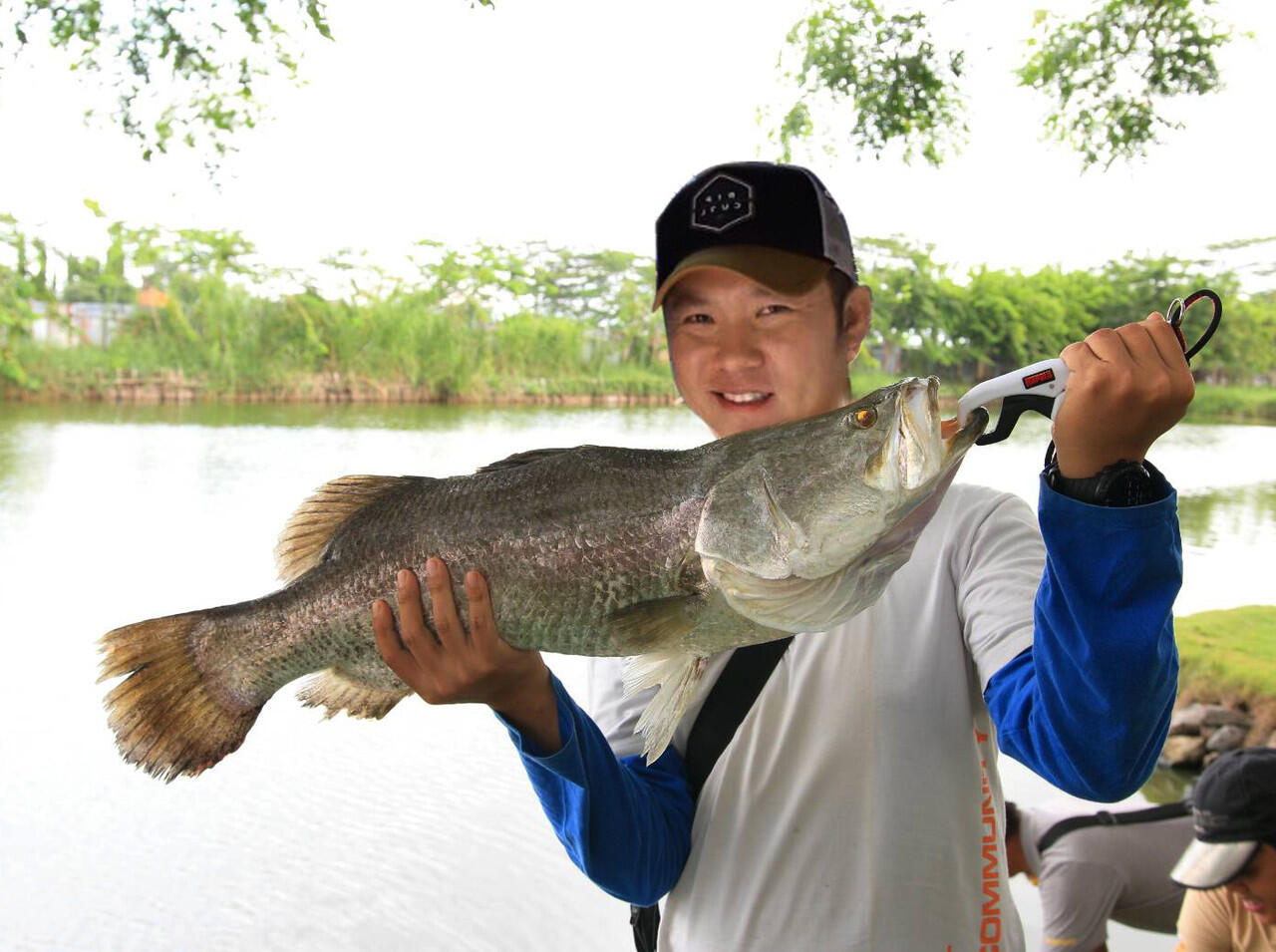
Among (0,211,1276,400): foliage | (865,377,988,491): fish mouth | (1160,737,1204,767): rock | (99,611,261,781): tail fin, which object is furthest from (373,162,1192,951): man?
(0,211,1276,400): foliage

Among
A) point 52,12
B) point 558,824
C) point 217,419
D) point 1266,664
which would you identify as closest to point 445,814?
point 558,824

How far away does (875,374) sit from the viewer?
1025 centimetres

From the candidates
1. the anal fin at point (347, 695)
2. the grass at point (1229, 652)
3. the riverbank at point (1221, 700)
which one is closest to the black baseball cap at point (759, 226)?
the anal fin at point (347, 695)

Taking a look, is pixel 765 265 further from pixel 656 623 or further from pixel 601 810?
pixel 601 810

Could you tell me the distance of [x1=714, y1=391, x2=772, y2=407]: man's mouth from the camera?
6.14 ft

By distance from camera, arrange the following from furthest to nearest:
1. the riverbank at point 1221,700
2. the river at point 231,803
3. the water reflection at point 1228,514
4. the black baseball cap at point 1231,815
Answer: the water reflection at point 1228,514, the riverbank at point 1221,700, the river at point 231,803, the black baseball cap at point 1231,815

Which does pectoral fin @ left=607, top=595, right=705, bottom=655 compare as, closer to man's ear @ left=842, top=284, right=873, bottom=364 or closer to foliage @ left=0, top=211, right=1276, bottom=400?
man's ear @ left=842, top=284, right=873, bottom=364

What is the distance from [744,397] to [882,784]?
2.32 ft

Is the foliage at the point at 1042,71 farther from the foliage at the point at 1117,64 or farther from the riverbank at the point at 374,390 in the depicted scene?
the riverbank at the point at 374,390

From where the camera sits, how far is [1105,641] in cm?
119

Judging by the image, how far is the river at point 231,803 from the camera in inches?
160

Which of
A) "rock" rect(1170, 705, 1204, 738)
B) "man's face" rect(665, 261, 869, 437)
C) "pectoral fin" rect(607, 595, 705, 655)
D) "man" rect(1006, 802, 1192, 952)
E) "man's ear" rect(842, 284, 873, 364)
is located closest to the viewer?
"pectoral fin" rect(607, 595, 705, 655)

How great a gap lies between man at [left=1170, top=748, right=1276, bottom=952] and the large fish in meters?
2.29

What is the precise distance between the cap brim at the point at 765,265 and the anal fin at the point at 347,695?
0.86 m
